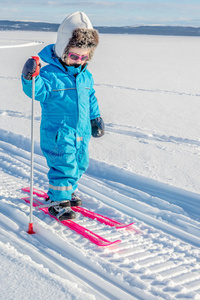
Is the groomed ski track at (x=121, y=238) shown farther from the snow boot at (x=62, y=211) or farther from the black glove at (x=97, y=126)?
the black glove at (x=97, y=126)

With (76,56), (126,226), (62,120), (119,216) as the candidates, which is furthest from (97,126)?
(126,226)

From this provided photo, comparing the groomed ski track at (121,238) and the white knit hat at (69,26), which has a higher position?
the white knit hat at (69,26)

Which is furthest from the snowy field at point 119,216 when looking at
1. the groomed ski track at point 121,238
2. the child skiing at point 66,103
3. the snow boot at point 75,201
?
the child skiing at point 66,103

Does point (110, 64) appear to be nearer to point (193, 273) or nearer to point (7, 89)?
point (7, 89)

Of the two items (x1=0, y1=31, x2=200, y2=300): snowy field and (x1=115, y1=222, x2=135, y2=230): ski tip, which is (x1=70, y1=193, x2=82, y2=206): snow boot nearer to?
(x1=0, y1=31, x2=200, y2=300): snowy field

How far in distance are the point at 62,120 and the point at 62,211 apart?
2.04 feet

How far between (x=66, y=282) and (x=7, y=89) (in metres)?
6.56

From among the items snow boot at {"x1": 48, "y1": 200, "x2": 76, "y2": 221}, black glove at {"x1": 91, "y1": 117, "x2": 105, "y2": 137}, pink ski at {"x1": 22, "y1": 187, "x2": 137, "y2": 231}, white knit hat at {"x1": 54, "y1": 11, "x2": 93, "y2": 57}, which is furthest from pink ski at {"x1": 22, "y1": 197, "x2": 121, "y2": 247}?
white knit hat at {"x1": 54, "y1": 11, "x2": 93, "y2": 57}

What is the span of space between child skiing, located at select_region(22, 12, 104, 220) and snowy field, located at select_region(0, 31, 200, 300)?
1.00 feet

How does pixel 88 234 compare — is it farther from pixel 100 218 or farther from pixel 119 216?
pixel 119 216

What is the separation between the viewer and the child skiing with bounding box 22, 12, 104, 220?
2.70 meters

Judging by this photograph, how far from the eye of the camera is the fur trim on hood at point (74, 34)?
8.80 feet

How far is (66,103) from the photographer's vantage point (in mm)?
2736

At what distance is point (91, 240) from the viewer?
254 cm
